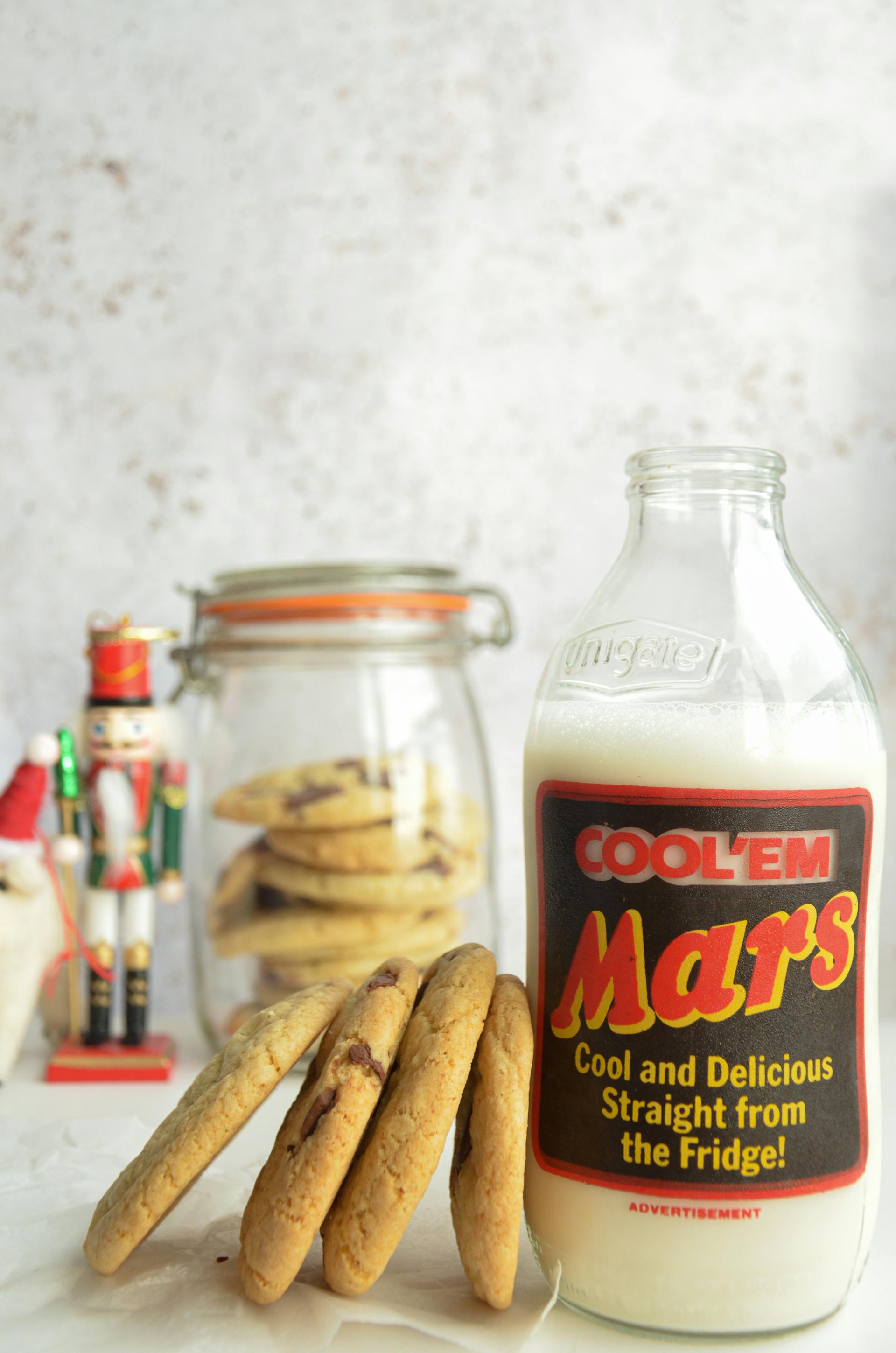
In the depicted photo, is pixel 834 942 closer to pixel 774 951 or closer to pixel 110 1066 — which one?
pixel 774 951

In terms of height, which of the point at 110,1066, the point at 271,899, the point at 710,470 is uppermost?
the point at 710,470

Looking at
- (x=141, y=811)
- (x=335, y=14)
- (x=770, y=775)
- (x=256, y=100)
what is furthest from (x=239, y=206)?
(x=770, y=775)

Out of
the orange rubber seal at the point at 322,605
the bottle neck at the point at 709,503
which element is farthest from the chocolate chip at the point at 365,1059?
the orange rubber seal at the point at 322,605

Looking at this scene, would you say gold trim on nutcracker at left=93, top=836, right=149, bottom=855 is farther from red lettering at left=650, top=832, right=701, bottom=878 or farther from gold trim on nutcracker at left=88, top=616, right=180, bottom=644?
red lettering at left=650, top=832, right=701, bottom=878

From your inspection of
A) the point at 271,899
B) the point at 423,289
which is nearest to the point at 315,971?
the point at 271,899

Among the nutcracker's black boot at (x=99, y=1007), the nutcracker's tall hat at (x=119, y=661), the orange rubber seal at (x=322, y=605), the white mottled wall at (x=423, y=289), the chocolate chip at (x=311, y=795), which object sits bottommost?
the nutcracker's black boot at (x=99, y=1007)

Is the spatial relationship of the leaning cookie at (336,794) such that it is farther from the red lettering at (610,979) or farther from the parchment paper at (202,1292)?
the red lettering at (610,979)

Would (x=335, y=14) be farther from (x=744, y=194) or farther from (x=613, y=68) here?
(x=744, y=194)
